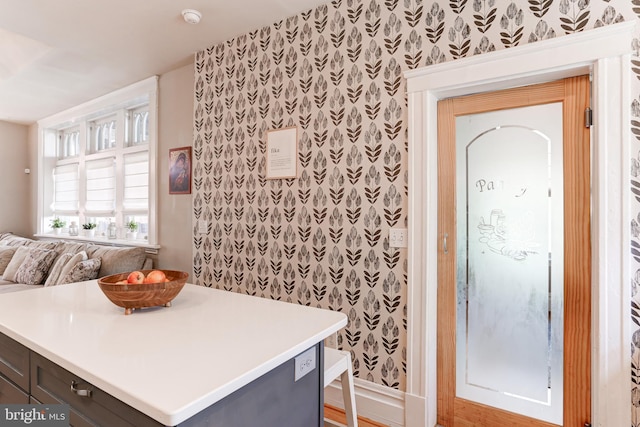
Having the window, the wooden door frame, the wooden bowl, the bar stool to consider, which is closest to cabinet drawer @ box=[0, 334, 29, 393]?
the wooden bowl

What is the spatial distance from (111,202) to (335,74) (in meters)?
3.62

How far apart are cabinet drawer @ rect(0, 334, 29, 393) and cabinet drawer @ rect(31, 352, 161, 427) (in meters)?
0.06

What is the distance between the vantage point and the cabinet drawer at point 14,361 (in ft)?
3.85

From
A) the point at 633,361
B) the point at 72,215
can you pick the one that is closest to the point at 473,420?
the point at 633,361

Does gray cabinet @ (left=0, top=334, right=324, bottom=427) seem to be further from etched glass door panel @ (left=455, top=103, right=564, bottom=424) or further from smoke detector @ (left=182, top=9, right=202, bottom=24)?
smoke detector @ (left=182, top=9, right=202, bottom=24)

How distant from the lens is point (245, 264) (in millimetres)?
2762

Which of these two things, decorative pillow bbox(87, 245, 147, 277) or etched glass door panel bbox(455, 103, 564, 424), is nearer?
etched glass door panel bbox(455, 103, 564, 424)

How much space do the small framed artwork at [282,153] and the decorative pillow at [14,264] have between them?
3.40 m

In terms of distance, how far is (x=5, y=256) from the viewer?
4.29m

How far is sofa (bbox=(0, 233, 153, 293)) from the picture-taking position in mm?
3322

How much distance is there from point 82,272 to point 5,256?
1981 mm

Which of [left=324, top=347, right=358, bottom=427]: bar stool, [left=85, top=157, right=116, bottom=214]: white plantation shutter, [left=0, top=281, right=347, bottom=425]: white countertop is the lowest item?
[left=324, top=347, right=358, bottom=427]: bar stool

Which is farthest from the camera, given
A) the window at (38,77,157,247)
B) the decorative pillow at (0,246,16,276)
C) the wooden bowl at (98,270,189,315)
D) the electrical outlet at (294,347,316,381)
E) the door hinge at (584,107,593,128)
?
the decorative pillow at (0,246,16,276)

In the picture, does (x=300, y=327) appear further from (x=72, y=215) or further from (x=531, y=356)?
(x=72, y=215)
